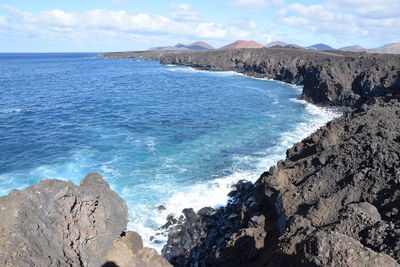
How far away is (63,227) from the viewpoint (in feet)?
32.8

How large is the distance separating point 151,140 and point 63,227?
25438 millimetres

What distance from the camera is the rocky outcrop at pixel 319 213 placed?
881 centimetres

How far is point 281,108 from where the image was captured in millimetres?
51562

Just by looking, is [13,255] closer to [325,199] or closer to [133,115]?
[325,199]

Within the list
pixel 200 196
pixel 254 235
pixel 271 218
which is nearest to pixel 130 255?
pixel 254 235

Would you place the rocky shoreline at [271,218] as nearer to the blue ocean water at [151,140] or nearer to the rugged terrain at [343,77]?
the blue ocean water at [151,140]

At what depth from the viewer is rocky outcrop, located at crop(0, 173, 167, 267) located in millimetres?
8844

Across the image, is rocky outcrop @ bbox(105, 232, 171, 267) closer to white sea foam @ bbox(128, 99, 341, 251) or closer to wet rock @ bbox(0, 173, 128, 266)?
wet rock @ bbox(0, 173, 128, 266)

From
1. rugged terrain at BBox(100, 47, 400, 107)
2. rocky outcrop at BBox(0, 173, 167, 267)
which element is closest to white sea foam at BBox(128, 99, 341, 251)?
rocky outcrop at BBox(0, 173, 167, 267)

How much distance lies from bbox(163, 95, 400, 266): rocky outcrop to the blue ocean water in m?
2.79

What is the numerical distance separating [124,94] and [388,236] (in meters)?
60.2

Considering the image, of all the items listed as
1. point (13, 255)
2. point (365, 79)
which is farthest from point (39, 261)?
point (365, 79)

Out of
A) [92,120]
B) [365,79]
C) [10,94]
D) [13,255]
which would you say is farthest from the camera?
[10,94]

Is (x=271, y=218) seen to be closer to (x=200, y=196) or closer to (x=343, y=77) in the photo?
(x=200, y=196)
